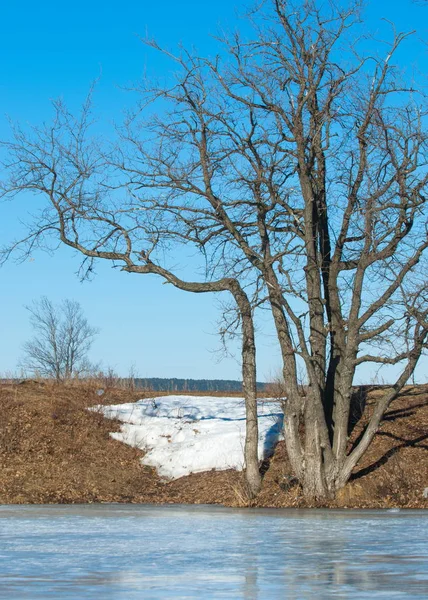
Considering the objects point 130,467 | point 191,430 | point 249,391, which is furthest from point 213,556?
point 191,430

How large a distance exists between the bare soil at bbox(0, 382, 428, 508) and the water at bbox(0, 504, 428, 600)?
3467mm

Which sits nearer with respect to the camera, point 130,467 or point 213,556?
point 213,556

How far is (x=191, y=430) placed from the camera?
25.3 meters

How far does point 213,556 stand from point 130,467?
46.9 ft

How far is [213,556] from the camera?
9766mm

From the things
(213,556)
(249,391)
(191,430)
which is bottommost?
(213,556)

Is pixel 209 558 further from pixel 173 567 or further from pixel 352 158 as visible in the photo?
pixel 352 158

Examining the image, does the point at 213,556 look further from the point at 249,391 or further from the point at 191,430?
the point at 191,430

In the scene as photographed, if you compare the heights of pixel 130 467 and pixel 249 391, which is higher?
pixel 249 391

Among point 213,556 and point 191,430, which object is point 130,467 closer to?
point 191,430

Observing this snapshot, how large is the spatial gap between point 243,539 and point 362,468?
32.2 feet

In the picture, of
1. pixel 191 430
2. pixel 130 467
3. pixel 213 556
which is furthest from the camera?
pixel 191 430

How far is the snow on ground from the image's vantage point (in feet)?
77.1

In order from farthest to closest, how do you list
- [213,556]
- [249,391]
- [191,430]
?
[191,430]
[249,391]
[213,556]
